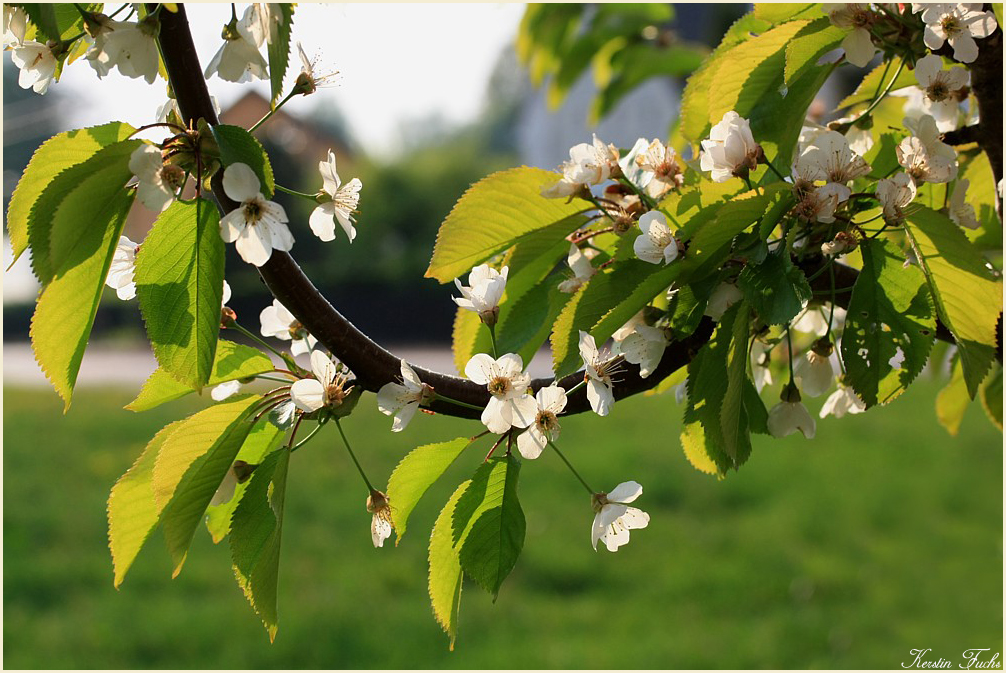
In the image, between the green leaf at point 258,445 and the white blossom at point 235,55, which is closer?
the white blossom at point 235,55

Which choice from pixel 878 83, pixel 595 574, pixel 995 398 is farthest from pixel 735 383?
pixel 595 574

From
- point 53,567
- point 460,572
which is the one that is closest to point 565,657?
point 53,567

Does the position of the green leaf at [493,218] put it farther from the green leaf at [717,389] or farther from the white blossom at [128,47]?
the white blossom at [128,47]

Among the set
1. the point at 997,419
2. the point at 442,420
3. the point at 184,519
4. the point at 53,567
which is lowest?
the point at 442,420

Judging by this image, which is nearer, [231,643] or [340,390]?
[340,390]

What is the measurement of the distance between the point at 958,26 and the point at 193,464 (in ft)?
2.33

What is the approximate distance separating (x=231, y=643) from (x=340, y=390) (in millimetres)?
2354

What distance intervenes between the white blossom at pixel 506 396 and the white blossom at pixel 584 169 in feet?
0.51

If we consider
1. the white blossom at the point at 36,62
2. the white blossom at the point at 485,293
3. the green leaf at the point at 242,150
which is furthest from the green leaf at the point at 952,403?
the white blossom at the point at 36,62

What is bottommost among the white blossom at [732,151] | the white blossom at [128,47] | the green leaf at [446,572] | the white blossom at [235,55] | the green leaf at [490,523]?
the green leaf at [446,572]

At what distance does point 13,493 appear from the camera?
3998 mm

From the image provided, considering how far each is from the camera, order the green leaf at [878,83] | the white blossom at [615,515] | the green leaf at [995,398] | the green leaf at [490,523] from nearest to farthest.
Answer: the green leaf at [490,523], the white blossom at [615,515], the green leaf at [878,83], the green leaf at [995,398]

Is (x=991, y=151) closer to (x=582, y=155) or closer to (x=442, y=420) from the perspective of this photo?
(x=582, y=155)

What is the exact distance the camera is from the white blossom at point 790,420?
0.82m
